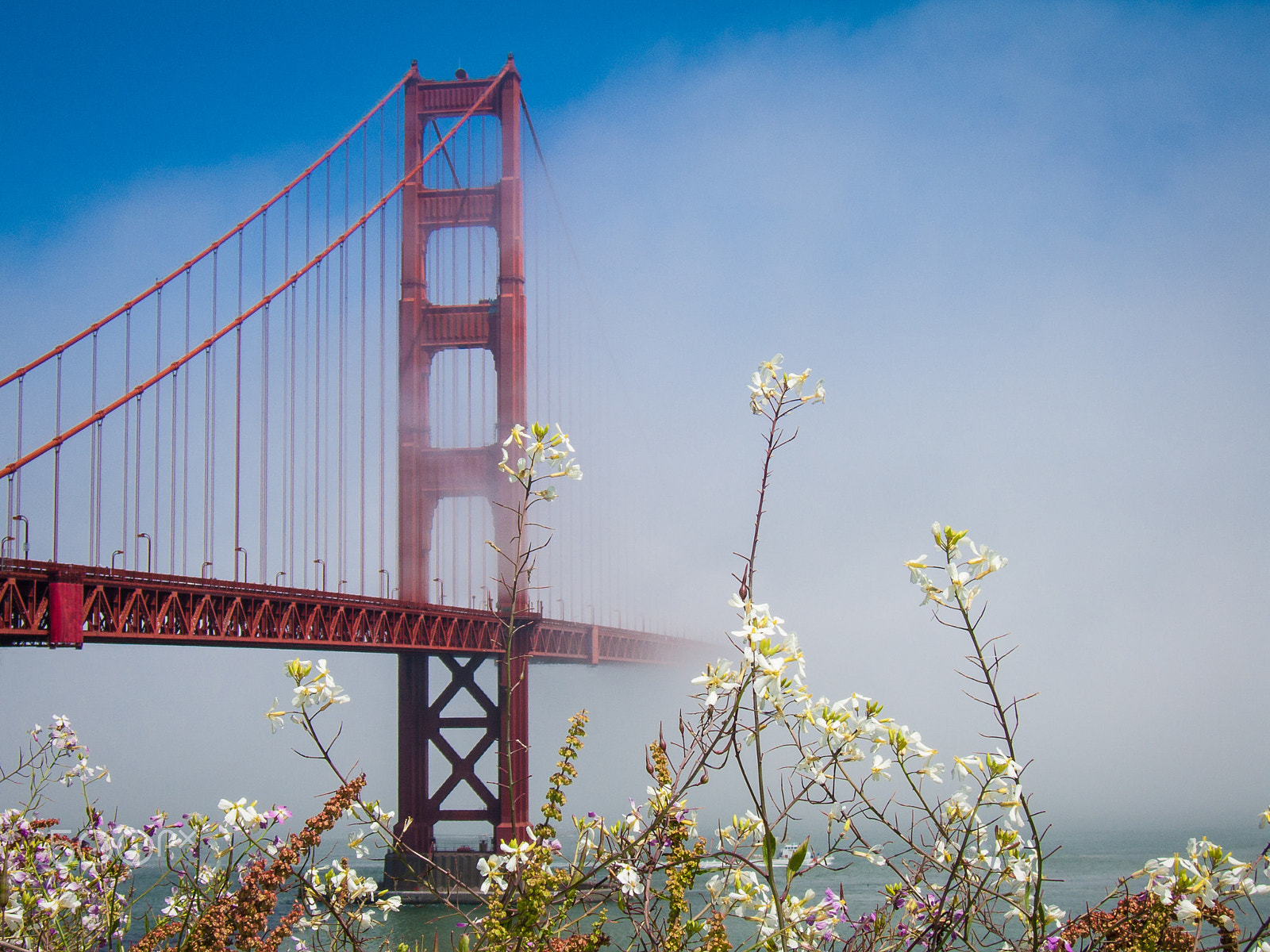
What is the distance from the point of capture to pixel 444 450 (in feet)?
82.0

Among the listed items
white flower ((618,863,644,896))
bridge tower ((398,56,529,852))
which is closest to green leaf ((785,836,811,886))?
white flower ((618,863,644,896))

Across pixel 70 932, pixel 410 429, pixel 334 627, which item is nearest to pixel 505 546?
pixel 334 627

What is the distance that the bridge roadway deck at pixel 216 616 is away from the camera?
43.0 ft

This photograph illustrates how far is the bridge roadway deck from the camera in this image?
13.1 meters

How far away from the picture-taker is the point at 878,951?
2.22 metres

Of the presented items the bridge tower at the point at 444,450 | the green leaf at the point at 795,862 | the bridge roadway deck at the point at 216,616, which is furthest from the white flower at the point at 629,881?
the bridge tower at the point at 444,450

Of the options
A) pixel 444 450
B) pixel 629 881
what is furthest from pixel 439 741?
pixel 629 881

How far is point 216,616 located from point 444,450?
924cm

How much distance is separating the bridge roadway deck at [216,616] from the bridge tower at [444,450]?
102cm

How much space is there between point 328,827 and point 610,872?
23.4 inches

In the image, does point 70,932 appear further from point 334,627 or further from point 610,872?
point 334,627

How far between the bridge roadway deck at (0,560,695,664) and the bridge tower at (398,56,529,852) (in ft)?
3.34

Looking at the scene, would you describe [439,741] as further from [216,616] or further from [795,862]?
[795,862]

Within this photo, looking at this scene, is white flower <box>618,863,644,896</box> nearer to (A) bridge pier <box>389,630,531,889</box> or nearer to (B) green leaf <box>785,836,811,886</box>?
(B) green leaf <box>785,836,811,886</box>
